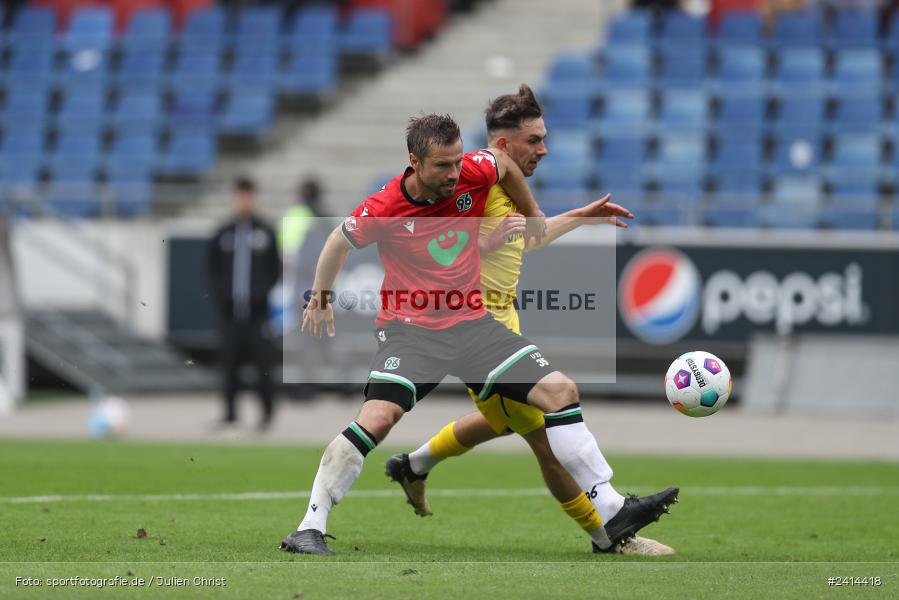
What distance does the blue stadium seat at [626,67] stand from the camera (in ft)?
69.3

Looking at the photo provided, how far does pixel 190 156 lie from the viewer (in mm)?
21797

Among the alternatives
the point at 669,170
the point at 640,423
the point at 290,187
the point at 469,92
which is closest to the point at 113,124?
the point at 290,187

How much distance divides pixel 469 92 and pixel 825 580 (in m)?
17.7

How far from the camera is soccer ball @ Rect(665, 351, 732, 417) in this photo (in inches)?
280

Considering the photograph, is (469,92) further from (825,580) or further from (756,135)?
(825,580)

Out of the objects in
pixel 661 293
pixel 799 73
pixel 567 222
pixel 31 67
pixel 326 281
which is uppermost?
pixel 31 67

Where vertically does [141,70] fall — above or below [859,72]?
above

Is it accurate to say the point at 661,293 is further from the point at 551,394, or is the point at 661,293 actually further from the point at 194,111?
the point at 551,394

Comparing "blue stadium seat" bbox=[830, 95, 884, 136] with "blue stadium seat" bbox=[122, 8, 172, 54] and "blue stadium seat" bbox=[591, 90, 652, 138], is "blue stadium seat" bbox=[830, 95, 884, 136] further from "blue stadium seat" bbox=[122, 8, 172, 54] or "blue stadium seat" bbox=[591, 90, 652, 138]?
"blue stadium seat" bbox=[122, 8, 172, 54]

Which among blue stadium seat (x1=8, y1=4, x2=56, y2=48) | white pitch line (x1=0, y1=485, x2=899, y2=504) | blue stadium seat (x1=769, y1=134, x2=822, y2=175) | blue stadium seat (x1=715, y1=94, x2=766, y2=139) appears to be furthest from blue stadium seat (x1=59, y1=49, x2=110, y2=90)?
white pitch line (x1=0, y1=485, x2=899, y2=504)

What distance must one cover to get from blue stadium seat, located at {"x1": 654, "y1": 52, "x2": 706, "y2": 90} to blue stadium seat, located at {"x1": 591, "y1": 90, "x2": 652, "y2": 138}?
1.31ft

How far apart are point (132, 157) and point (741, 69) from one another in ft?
30.6

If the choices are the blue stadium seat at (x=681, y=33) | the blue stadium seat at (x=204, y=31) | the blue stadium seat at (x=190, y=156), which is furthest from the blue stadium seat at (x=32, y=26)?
the blue stadium seat at (x=681, y=33)

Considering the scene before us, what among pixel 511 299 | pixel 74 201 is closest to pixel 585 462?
pixel 511 299
